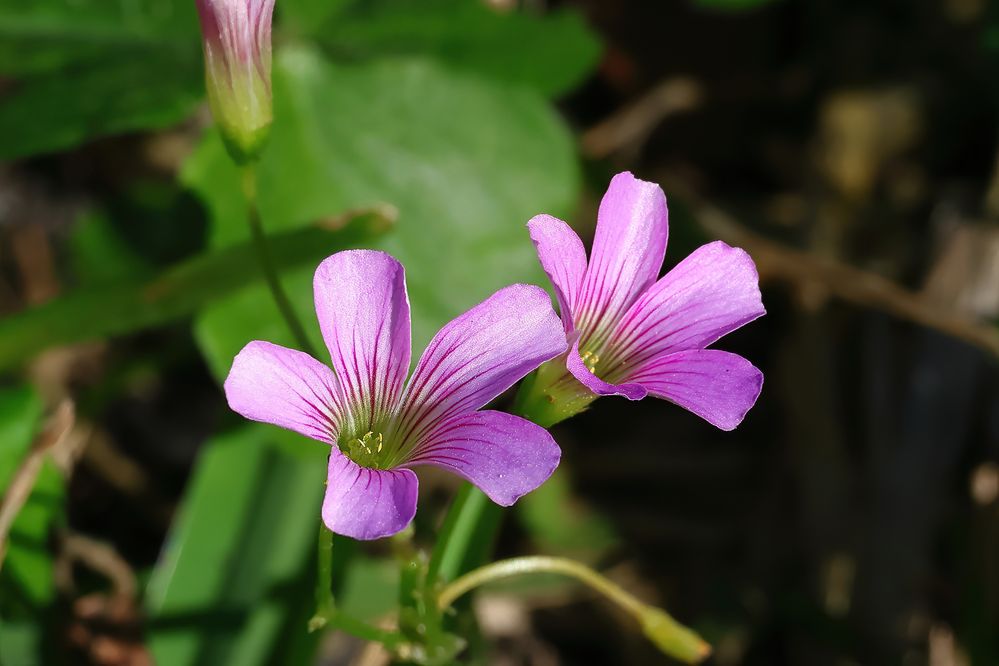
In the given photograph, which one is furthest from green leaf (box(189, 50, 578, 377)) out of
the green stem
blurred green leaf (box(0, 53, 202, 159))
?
the green stem

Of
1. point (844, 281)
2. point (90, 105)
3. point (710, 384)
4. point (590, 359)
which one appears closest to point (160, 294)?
point (90, 105)

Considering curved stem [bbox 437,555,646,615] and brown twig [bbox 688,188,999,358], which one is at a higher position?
curved stem [bbox 437,555,646,615]

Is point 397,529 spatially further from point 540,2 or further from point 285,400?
point 540,2

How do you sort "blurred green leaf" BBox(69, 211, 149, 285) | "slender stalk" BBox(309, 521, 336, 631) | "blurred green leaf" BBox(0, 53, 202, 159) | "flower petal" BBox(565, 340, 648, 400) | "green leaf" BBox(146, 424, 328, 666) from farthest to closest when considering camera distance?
"blurred green leaf" BBox(69, 211, 149, 285)
"blurred green leaf" BBox(0, 53, 202, 159)
"green leaf" BBox(146, 424, 328, 666)
"slender stalk" BBox(309, 521, 336, 631)
"flower petal" BBox(565, 340, 648, 400)

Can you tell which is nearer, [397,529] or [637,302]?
[397,529]

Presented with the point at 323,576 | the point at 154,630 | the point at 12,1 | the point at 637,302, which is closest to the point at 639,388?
the point at 637,302

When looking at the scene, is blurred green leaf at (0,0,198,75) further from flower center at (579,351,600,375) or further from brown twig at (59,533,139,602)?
flower center at (579,351,600,375)

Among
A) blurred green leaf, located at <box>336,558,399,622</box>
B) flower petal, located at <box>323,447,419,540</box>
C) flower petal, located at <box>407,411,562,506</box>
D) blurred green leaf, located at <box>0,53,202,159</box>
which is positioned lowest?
blurred green leaf, located at <box>336,558,399,622</box>
